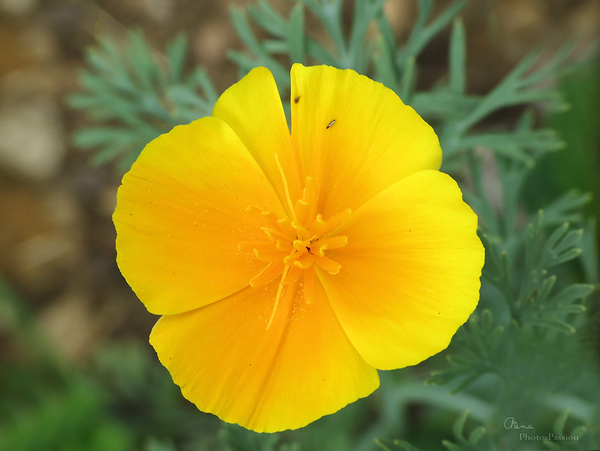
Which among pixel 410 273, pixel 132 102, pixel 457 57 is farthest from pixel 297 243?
pixel 132 102

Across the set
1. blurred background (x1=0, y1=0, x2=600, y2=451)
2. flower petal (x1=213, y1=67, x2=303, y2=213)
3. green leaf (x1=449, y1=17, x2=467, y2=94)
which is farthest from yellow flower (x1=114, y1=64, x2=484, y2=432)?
blurred background (x1=0, y1=0, x2=600, y2=451)

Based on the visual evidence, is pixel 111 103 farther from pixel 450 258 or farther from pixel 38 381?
pixel 38 381

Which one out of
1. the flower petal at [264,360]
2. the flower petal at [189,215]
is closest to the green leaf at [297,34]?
the flower petal at [189,215]

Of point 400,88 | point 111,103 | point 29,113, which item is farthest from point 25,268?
point 400,88

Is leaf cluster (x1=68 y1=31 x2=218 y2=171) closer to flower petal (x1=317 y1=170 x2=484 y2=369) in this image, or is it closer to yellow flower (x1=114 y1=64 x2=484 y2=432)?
yellow flower (x1=114 y1=64 x2=484 y2=432)

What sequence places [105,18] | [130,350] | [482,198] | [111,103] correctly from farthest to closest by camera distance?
[105,18], [130,350], [111,103], [482,198]
